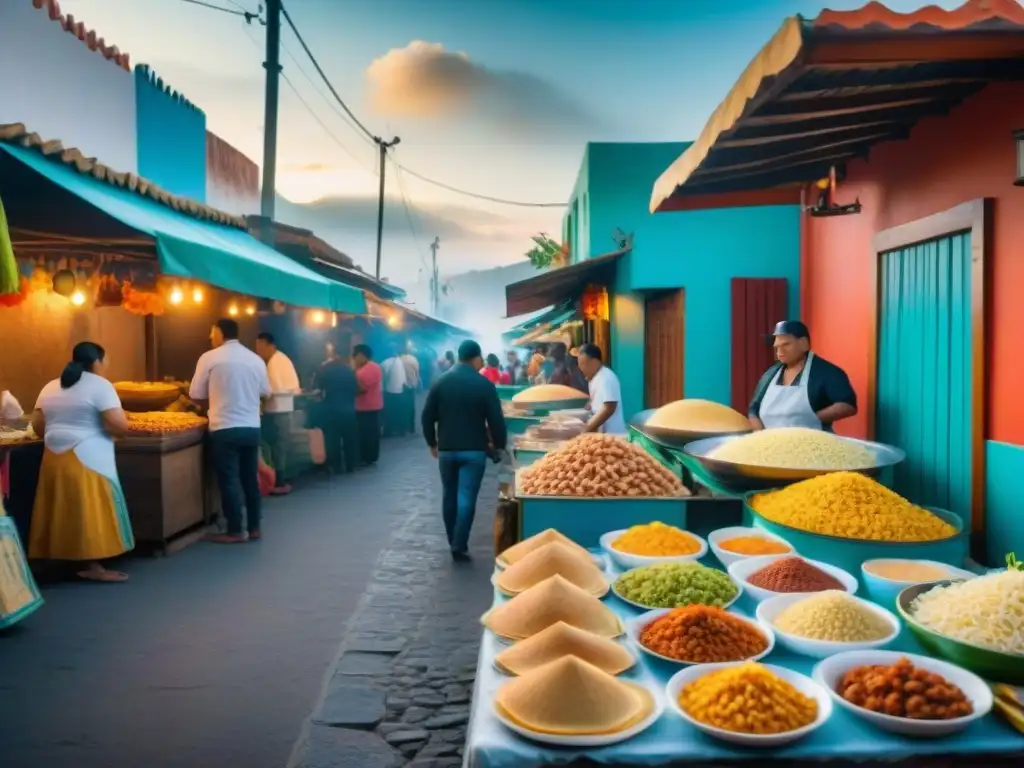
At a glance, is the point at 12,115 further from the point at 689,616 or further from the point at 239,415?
the point at 689,616

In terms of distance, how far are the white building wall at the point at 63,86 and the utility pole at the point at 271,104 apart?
84.4 inches

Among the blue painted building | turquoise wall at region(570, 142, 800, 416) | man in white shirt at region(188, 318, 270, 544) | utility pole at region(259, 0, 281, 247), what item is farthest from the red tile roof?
turquoise wall at region(570, 142, 800, 416)

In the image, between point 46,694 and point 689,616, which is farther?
point 46,694

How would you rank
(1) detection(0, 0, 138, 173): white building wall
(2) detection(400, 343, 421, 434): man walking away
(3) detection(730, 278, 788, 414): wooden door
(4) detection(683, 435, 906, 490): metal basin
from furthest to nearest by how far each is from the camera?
(2) detection(400, 343, 421, 434): man walking away → (1) detection(0, 0, 138, 173): white building wall → (3) detection(730, 278, 788, 414): wooden door → (4) detection(683, 435, 906, 490): metal basin

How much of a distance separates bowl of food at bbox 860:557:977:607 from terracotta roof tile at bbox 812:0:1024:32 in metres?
2.01

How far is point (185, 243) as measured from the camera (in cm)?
635

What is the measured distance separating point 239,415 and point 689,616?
6.10 m

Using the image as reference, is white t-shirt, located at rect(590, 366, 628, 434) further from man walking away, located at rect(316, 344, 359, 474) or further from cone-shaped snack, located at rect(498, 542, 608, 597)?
man walking away, located at rect(316, 344, 359, 474)

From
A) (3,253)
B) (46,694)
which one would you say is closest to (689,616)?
(46,694)

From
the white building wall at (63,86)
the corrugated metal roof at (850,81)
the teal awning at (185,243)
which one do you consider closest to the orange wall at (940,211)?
the corrugated metal roof at (850,81)

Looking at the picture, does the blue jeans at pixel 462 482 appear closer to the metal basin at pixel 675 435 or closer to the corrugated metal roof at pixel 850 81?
the metal basin at pixel 675 435

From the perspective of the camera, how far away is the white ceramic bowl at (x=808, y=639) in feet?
7.88

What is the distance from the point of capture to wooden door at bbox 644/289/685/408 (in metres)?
10.6

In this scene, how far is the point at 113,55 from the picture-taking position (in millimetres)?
12227
